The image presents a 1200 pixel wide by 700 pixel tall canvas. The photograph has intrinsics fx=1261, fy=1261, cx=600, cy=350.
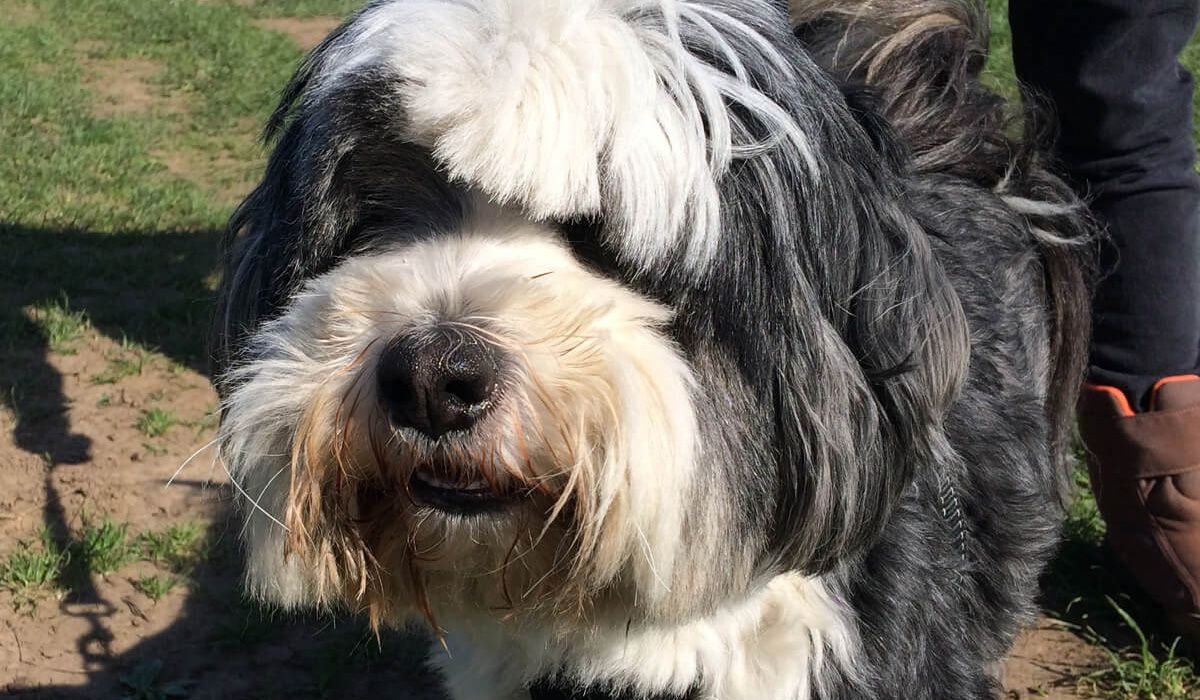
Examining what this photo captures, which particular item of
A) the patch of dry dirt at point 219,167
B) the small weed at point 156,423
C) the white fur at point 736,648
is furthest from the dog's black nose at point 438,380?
the patch of dry dirt at point 219,167

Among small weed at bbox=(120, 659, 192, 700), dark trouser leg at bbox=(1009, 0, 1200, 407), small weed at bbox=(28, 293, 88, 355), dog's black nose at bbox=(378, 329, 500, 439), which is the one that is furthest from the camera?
small weed at bbox=(28, 293, 88, 355)

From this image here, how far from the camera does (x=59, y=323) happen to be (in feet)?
14.7

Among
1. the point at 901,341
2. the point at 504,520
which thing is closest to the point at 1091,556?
the point at 901,341

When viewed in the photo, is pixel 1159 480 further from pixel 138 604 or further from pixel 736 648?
pixel 138 604

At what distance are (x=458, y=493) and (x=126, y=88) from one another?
25.9 feet

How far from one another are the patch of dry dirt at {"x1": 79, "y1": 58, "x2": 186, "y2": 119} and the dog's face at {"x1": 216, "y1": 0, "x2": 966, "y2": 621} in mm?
6752

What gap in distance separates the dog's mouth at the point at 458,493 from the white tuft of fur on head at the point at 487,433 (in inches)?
0.7

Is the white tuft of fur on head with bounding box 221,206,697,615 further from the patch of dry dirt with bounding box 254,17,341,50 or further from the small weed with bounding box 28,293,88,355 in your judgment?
the patch of dry dirt with bounding box 254,17,341,50

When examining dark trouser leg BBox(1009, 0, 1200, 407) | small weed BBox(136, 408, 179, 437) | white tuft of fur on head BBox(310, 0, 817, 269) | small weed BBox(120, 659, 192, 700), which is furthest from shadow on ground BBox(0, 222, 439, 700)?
dark trouser leg BBox(1009, 0, 1200, 407)

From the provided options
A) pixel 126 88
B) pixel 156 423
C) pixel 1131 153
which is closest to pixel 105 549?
pixel 156 423

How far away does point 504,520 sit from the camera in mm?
1635

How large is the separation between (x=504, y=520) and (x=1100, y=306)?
1.71 m

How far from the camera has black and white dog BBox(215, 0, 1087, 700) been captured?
1580 mm

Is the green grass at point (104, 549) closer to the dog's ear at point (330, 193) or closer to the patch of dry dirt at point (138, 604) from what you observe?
the patch of dry dirt at point (138, 604)
